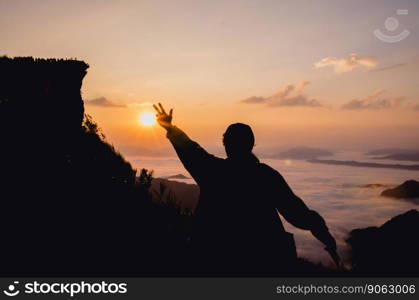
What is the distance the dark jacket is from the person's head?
0.26 ft

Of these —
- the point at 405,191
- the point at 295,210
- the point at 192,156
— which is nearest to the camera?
the point at 295,210

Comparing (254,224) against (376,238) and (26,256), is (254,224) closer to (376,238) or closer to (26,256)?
(26,256)

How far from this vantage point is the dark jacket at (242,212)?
11.7 feet

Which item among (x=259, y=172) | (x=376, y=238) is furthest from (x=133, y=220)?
(x=376, y=238)

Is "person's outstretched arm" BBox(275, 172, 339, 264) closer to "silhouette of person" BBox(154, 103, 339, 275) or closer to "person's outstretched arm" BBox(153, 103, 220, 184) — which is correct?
"silhouette of person" BBox(154, 103, 339, 275)

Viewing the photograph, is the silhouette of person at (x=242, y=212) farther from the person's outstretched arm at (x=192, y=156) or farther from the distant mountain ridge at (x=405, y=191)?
the distant mountain ridge at (x=405, y=191)

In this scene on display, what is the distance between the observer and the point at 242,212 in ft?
11.9

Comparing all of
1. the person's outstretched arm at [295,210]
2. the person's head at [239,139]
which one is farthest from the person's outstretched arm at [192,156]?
the person's outstretched arm at [295,210]

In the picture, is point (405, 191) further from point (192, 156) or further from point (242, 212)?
point (192, 156)

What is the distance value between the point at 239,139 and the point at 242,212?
704 millimetres

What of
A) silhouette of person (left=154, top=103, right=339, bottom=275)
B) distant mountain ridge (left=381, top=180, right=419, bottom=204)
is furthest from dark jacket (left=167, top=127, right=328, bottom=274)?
distant mountain ridge (left=381, top=180, right=419, bottom=204)

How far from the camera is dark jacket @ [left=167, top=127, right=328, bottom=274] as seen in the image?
356 cm

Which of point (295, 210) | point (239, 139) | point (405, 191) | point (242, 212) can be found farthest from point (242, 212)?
point (405, 191)

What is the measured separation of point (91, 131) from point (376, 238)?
1989cm
